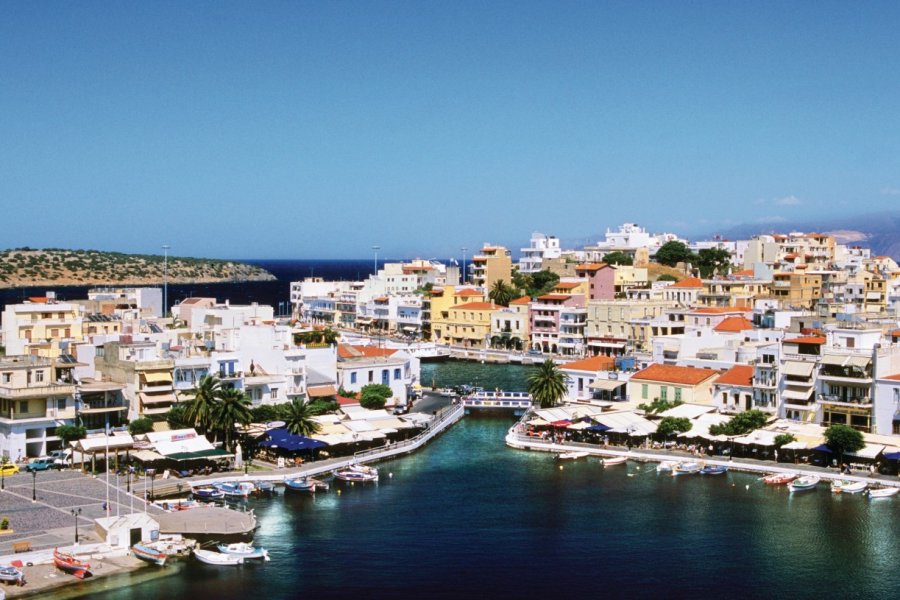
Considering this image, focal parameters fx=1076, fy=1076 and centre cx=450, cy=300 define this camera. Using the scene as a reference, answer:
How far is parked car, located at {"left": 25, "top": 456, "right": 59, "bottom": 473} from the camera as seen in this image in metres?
51.1

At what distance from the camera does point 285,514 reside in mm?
46344

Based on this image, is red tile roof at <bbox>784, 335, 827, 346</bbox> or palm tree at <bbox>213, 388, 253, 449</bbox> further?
red tile roof at <bbox>784, 335, 827, 346</bbox>

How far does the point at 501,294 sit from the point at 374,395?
6181 cm

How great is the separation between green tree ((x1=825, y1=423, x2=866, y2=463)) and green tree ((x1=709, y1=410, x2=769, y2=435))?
4.80 metres

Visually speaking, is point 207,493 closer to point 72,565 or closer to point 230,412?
point 230,412

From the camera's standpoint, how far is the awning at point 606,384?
2650 inches

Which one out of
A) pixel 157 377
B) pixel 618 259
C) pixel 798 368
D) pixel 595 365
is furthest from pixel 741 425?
pixel 618 259

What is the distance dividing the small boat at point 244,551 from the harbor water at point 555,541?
757 mm

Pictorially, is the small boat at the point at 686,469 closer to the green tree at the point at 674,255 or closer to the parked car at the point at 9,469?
the parked car at the point at 9,469

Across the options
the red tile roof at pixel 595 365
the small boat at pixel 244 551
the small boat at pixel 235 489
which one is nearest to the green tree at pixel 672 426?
the red tile roof at pixel 595 365

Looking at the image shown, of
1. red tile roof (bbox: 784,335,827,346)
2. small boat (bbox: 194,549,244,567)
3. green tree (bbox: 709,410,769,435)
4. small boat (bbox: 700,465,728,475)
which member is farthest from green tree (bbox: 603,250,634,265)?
small boat (bbox: 194,549,244,567)

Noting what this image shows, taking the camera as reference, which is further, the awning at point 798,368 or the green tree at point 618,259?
the green tree at point 618,259

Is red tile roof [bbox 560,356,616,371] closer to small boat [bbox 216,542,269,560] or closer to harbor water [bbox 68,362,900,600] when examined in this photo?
harbor water [bbox 68,362,900,600]

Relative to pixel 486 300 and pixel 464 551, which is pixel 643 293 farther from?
pixel 464 551
